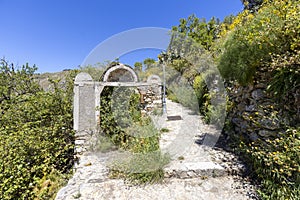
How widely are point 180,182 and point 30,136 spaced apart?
401cm

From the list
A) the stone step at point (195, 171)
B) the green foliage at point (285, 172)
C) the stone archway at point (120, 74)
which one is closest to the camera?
the green foliage at point (285, 172)

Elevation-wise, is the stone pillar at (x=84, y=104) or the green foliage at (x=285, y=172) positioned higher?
the stone pillar at (x=84, y=104)

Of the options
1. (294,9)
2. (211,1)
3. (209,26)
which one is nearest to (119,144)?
(294,9)

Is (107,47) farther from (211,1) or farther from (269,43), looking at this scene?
(211,1)

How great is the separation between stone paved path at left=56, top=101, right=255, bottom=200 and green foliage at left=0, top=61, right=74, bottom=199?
964 millimetres

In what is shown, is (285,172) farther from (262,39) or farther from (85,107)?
(85,107)

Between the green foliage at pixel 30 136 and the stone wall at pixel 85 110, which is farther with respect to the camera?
the stone wall at pixel 85 110

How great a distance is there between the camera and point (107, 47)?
5121mm

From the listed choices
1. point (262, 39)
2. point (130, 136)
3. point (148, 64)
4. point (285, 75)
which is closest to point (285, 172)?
point (285, 75)

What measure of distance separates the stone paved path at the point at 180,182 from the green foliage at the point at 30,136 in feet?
3.16

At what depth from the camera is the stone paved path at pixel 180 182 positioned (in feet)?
8.06

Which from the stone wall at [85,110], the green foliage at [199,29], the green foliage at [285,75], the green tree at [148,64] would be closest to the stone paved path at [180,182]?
the stone wall at [85,110]

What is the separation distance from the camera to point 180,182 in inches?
109

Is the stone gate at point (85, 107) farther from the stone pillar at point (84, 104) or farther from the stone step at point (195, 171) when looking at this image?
the stone step at point (195, 171)
